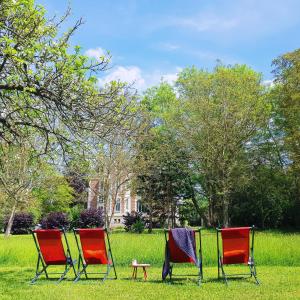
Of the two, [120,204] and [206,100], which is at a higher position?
[206,100]

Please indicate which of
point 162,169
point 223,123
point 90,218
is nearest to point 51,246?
point 223,123

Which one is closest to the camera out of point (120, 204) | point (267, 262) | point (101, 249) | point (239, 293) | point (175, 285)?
point (239, 293)

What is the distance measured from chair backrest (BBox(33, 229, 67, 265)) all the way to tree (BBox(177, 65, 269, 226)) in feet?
71.0

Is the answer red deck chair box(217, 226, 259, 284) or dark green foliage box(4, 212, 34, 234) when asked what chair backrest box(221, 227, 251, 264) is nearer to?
red deck chair box(217, 226, 259, 284)

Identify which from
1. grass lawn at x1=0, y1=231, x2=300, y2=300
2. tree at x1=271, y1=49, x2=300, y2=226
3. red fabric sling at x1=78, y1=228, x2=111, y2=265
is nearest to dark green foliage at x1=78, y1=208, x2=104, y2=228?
tree at x1=271, y1=49, x2=300, y2=226

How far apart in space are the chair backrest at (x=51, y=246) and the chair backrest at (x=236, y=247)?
327 centimetres

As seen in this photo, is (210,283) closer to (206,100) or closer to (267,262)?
(267,262)

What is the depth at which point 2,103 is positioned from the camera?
8469 millimetres

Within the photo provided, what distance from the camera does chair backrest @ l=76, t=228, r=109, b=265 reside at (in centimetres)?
874

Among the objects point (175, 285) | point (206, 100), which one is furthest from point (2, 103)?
point (206, 100)

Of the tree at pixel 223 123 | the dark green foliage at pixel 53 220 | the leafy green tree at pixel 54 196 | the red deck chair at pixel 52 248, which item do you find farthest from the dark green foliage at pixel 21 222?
the red deck chair at pixel 52 248

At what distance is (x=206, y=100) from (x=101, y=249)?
77.1 ft

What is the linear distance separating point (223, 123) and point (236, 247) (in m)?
22.5

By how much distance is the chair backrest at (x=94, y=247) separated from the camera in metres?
8.74
